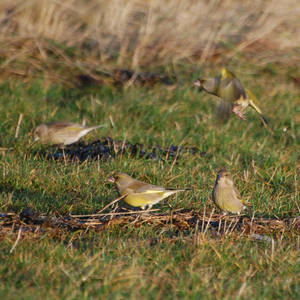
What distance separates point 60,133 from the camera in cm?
838

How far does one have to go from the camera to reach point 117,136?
8.75m

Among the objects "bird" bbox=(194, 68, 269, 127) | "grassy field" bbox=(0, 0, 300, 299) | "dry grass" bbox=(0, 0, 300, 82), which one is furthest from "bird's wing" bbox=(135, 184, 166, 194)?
"dry grass" bbox=(0, 0, 300, 82)

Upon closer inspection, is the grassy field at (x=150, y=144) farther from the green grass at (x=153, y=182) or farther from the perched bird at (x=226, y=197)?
the perched bird at (x=226, y=197)

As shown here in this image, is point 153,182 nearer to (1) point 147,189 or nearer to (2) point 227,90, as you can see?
(1) point 147,189

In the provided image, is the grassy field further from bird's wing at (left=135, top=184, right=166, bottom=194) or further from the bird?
the bird

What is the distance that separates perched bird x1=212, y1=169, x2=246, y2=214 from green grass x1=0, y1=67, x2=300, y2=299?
0.33m

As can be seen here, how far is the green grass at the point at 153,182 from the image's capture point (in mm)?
4293

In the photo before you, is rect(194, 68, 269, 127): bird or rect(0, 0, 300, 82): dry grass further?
rect(0, 0, 300, 82): dry grass

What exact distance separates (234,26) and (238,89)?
660cm

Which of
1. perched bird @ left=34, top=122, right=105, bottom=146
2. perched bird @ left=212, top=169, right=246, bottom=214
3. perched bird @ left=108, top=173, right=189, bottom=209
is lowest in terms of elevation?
perched bird @ left=34, top=122, right=105, bottom=146

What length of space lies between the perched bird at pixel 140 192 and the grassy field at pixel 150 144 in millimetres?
201

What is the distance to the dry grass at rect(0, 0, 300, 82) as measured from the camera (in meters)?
11.5

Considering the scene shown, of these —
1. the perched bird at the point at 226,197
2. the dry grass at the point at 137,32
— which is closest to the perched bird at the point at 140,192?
the perched bird at the point at 226,197

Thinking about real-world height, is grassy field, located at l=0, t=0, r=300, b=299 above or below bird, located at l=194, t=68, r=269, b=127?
below
